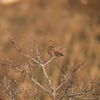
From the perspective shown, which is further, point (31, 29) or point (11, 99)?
point (31, 29)

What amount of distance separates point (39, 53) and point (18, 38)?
421cm

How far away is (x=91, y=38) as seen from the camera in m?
7.41

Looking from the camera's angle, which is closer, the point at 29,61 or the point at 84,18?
the point at 29,61

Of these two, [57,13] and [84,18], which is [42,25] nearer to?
[57,13]

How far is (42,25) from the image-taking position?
7.41 metres

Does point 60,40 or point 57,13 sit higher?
point 57,13

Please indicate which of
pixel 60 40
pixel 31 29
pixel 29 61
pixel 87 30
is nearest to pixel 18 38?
pixel 31 29

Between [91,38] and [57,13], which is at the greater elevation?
[57,13]

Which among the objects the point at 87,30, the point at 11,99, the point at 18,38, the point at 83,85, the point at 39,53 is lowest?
the point at 11,99

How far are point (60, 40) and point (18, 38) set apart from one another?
3.07ft

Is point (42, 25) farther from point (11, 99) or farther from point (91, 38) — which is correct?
point (11, 99)

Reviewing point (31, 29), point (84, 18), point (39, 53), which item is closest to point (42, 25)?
point (31, 29)

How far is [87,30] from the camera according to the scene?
7.51m

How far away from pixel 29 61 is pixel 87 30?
4628 mm
